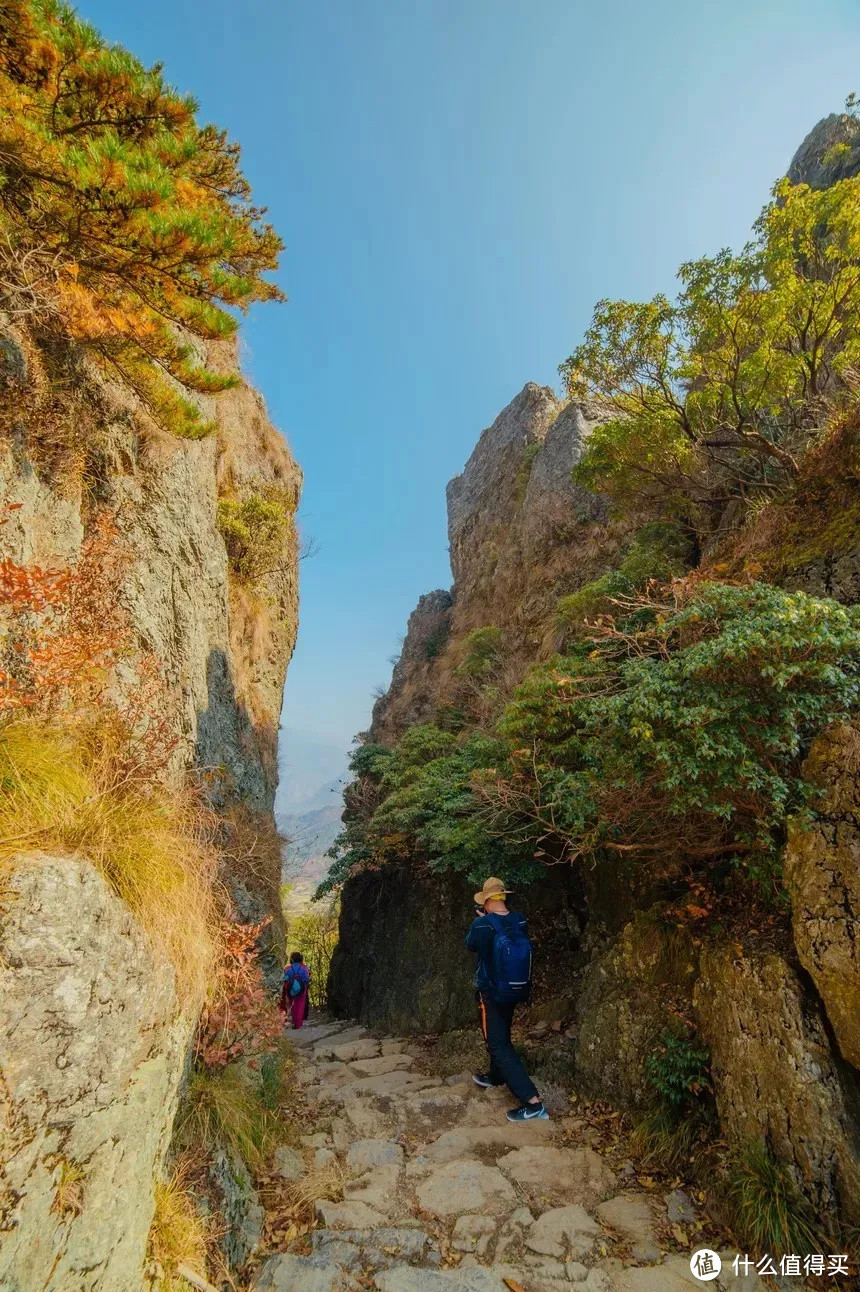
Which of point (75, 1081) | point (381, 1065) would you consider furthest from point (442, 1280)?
point (381, 1065)

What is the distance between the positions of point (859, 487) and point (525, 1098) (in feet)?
26.0

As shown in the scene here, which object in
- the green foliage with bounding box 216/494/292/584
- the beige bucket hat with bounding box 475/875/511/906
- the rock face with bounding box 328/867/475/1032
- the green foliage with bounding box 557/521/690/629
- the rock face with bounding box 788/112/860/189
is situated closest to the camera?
the beige bucket hat with bounding box 475/875/511/906

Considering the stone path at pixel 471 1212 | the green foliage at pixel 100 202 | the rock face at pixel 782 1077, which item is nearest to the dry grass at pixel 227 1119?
the stone path at pixel 471 1212

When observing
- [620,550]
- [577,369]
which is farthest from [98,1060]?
[620,550]

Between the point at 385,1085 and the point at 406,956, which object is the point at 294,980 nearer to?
the point at 406,956

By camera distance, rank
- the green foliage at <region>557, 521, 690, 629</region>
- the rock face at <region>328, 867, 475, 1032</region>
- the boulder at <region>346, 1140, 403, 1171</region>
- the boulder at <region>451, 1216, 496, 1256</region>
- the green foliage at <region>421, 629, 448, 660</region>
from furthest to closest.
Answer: the green foliage at <region>421, 629, 448, 660</region> < the rock face at <region>328, 867, 475, 1032</region> < the green foliage at <region>557, 521, 690, 629</region> < the boulder at <region>346, 1140, 403, 1171</region> < the boulder at <region>451, 1216, 496, 1256</region>

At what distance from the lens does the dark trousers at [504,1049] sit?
5391 millimetres

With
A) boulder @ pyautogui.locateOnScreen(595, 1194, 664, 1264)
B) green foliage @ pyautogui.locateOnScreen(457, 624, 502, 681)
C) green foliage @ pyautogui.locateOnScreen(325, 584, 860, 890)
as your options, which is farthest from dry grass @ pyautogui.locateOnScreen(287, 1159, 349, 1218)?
green foliage @ pyautogui.locateOnScreen(457, 624, 502, 681)

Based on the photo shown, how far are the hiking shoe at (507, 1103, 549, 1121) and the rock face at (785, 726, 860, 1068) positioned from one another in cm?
302

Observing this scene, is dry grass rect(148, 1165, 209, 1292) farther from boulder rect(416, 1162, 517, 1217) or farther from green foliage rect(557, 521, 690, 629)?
green foliage rect(557, 521, 690, 629)

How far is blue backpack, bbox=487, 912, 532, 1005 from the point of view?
561 centimetres

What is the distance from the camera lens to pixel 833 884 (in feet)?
12.5

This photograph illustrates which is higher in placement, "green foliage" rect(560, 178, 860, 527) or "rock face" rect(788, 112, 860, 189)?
"rock face" rect(788, 112, 860, 189)

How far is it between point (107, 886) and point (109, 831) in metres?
0.37
